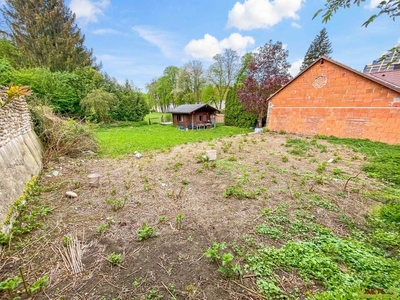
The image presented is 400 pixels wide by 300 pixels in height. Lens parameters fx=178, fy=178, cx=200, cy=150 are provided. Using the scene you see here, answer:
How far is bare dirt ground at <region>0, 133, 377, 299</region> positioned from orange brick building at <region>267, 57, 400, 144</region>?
4946 mm

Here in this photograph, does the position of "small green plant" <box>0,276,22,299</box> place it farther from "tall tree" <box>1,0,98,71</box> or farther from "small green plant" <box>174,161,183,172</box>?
"tall tree" <box>1,0,98,71</box>

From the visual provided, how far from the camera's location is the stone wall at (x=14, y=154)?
3.02m

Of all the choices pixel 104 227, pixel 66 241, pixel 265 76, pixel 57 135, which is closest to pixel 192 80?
pixel 265 76

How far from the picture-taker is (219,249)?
227 centimetres

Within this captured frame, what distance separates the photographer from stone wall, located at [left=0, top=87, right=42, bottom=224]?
3015 mm

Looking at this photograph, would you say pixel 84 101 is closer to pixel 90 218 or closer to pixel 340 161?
pixel 90 218

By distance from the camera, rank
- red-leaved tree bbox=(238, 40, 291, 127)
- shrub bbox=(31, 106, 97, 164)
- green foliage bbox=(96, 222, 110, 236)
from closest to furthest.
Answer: green foliage bbox=(96, 222, 110, 236) → shrub bbox=(31, 106, 97, 164) → red-leaved tree bbox=(238, 40, 291, 127)

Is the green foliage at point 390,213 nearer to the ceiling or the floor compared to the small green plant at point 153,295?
nearer to the floor

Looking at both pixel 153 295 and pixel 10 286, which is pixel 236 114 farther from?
pixel 10 286

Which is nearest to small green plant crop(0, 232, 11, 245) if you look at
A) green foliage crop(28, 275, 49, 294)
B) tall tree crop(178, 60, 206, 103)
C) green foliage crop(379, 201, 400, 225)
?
green foliage crop(28, 275, 49, 294)

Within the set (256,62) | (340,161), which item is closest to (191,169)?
(340,161)

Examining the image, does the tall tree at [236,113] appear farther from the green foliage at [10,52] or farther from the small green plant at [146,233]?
the green foliage at [10,52]

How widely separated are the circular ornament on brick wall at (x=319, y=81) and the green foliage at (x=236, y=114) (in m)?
6.90

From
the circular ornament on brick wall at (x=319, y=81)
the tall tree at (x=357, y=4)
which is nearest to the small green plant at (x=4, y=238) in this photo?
the tall tree at (x=357, y=4)
